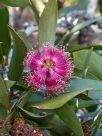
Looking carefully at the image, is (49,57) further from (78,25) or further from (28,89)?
(78,25)

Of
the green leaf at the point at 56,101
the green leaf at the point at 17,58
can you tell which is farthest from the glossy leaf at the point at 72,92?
the green leaf at the point at 17,58

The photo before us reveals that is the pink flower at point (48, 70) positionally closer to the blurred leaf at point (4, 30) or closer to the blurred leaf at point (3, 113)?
the blurred leaf at point (3, 113)

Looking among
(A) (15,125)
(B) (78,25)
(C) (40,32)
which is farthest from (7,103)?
(B) (78,25)

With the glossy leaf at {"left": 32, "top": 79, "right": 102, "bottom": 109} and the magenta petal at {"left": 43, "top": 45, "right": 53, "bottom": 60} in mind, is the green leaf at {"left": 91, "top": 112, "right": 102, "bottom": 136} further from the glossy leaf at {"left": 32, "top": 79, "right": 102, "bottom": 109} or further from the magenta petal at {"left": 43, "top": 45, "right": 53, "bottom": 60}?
the magenta petal at {"left": 43, "top": 45, "right": 53, "bottom": 60}

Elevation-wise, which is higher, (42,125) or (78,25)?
(78,25)

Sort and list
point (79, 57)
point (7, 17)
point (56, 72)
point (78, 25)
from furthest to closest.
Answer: point (78, 25) < point (7, 17) < point (79, 57) < point (56, 72)

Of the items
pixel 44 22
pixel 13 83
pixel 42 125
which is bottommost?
pixel 42 125

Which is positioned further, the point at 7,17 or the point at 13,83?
the point at 7,17
